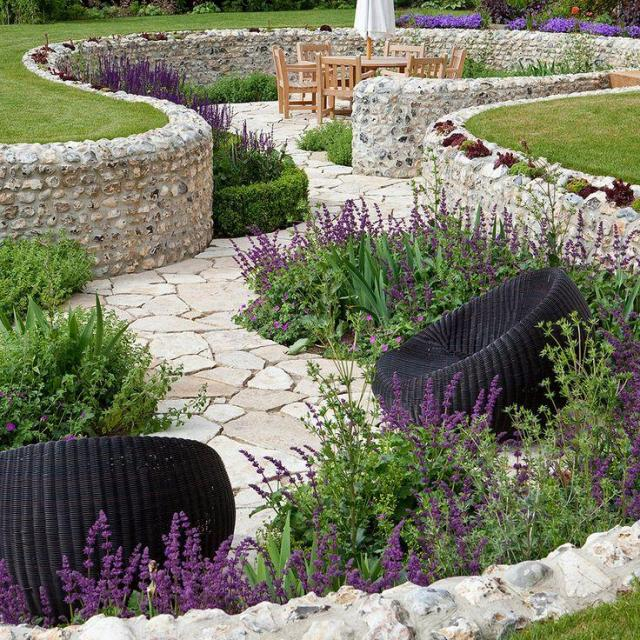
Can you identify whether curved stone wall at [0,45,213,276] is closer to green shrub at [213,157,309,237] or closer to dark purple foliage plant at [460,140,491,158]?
green shrub at [213,157,309,237]

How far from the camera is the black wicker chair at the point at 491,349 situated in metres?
4.91

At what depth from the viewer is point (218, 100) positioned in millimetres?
17391

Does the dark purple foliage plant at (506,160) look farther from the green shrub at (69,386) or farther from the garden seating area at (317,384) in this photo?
the green shrub at (69,386)

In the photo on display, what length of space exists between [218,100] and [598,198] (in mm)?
11590

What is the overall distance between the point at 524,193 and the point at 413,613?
197 inches

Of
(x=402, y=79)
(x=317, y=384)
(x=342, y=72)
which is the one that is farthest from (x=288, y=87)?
(x=317, y=384)

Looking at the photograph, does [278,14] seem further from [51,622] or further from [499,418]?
[51,622]

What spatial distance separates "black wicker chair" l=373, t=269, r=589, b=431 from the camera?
4.91m

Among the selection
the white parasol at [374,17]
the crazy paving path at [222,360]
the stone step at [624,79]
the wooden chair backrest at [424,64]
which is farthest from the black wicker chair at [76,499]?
the white parasol at [374,17]

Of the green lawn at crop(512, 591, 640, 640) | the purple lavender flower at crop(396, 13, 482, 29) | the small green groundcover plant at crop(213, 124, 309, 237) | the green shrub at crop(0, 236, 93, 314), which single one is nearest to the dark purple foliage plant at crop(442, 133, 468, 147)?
the small green groundcover plant at crop(213, 124, 309, 237)

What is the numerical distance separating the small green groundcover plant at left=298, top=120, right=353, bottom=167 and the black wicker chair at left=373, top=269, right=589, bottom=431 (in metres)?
7.11

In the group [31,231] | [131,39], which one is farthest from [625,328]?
[131,39]

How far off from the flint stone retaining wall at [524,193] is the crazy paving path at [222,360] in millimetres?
1772

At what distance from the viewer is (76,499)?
3.60 metres
